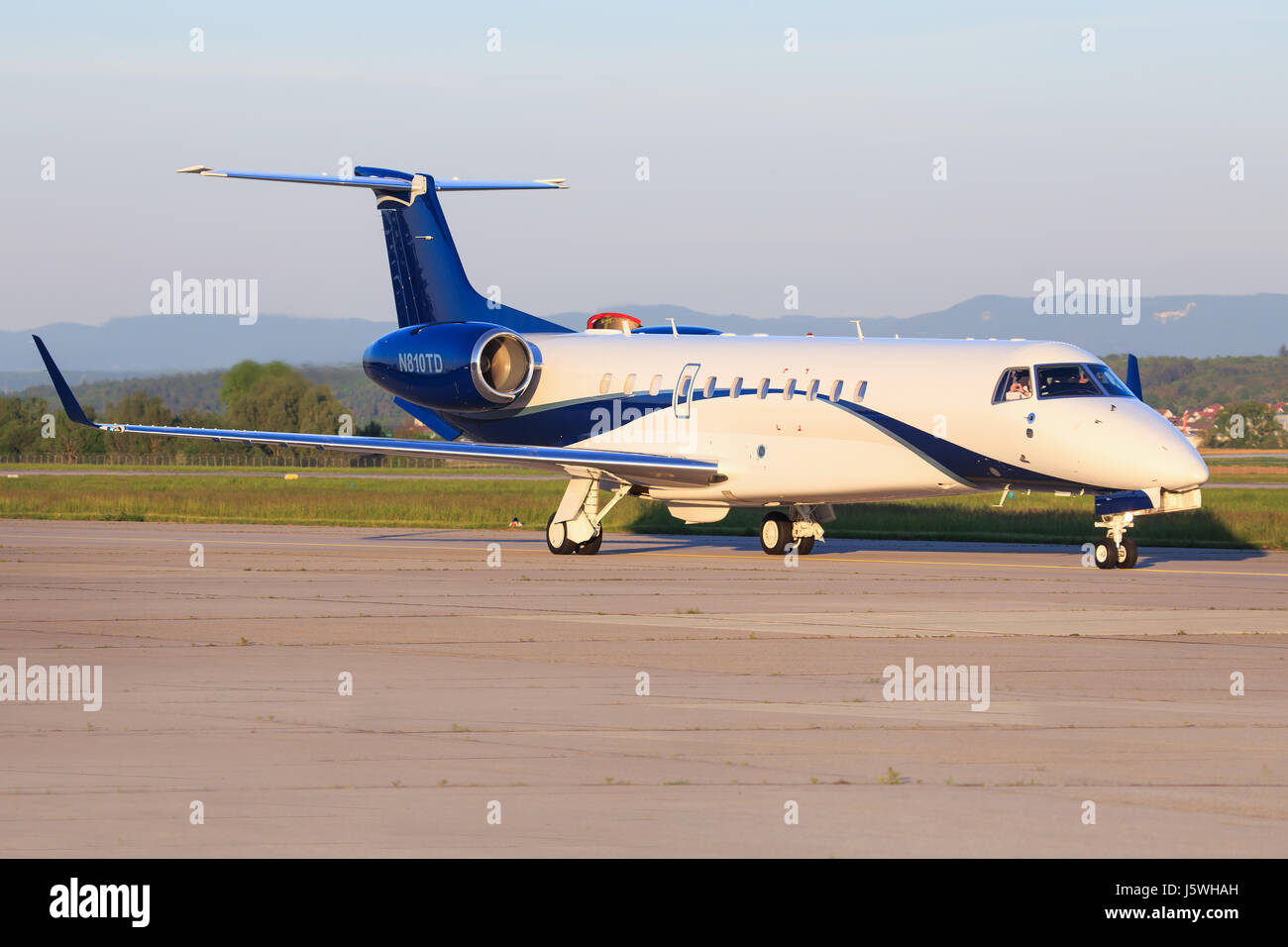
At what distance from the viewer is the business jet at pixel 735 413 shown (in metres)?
25.2

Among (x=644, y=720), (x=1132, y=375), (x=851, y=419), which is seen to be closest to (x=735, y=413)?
(x=851, y=419)

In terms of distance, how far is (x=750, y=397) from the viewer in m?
28.6

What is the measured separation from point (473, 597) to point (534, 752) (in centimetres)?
1106

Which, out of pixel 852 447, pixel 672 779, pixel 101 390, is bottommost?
pixel 672 779

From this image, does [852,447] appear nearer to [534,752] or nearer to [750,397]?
[750,397]

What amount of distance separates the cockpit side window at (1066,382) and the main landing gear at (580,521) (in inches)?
320

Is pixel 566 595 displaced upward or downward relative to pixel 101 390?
downward

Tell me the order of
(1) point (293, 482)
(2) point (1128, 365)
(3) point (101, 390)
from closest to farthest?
(2) point (1128, 365)
(1) point (293, 482)
(3) point (101, 390)

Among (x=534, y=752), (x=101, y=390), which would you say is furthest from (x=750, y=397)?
(x=101, y=390)

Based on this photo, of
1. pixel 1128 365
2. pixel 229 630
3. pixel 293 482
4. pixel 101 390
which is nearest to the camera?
pixel 229 630

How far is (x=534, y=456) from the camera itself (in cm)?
2861

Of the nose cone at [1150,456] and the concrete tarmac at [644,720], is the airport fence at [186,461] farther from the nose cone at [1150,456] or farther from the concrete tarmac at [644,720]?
the concrete tarmac at [644,720]

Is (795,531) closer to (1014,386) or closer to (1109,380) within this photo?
(1014,386)

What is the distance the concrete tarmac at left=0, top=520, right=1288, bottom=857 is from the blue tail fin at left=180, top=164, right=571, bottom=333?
1118 centimetres
